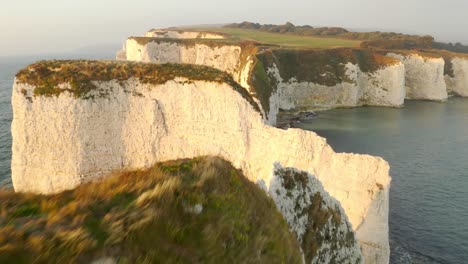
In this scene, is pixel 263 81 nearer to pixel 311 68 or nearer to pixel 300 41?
pixel 311 68

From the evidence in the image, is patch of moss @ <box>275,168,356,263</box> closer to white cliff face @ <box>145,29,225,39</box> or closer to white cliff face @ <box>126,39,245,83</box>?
white cliff face @ <box>126,39,245,83</box>

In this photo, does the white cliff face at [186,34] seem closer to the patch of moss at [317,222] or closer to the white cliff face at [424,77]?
the white cliff face at [424,77]

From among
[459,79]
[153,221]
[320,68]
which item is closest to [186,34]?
[320,68]

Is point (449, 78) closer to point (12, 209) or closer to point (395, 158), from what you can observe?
point (395, 158)

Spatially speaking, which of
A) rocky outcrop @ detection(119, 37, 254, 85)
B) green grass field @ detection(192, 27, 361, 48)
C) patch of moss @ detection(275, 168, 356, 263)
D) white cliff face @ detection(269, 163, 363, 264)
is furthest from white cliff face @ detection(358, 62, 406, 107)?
patch of moss @ detection(275, 168, 356, 263)

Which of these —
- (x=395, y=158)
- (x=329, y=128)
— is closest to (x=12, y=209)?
(x=395, y=158)
